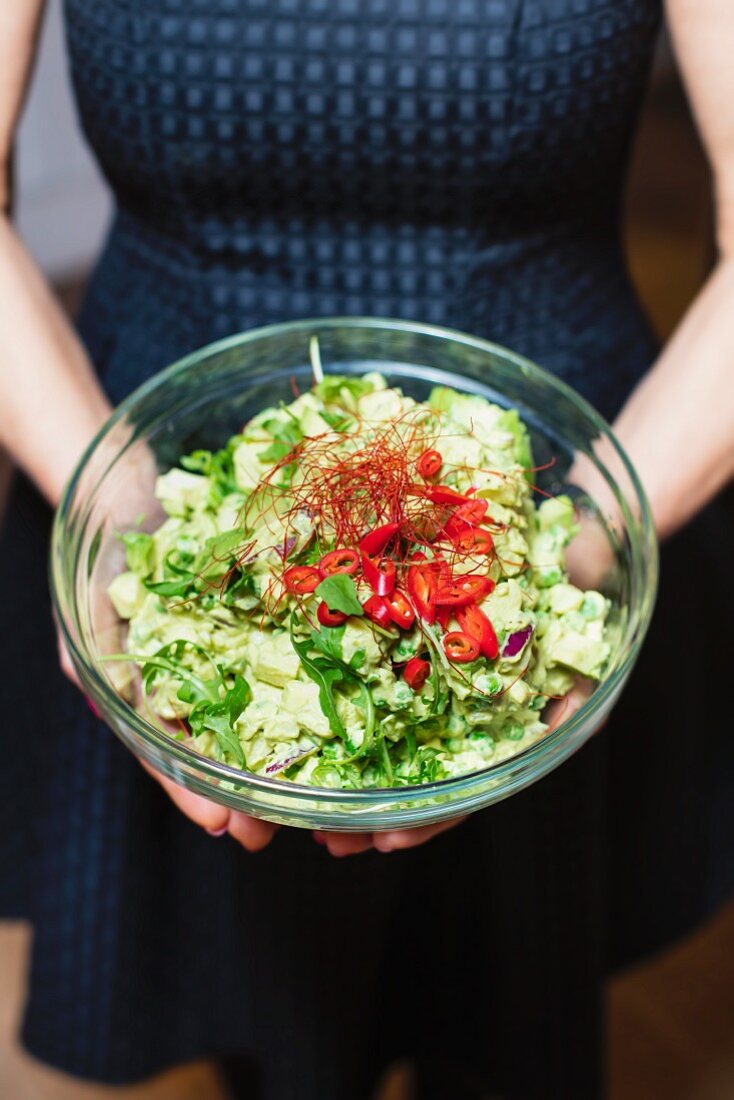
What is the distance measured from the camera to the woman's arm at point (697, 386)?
959 millimetres

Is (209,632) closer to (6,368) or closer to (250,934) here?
(6,368)

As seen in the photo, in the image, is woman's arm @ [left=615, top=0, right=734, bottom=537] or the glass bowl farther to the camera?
woman's arm @ [left=615, top=0, right=734, bottom=537]

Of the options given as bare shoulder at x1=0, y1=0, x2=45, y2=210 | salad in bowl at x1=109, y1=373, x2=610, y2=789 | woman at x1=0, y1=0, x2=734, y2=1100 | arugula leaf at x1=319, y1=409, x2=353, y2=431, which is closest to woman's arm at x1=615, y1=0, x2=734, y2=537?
woman at x1=0, y1=0, x2=734, y2=1100

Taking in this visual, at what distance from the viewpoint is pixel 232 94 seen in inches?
40.0

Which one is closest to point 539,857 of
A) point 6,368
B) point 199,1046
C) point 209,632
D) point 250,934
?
point 250,934

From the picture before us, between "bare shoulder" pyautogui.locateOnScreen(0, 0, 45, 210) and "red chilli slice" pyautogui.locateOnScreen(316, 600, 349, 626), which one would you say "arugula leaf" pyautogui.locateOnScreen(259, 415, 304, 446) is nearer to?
"red chilli slice" pyautogui.locateOnScreen(316, 600, 349, 626)

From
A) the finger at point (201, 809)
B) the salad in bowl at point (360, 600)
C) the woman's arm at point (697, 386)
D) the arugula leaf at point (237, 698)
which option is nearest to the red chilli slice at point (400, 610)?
the salad in bowl at point (360, 600)

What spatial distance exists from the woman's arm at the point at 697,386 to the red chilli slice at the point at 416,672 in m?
0.35

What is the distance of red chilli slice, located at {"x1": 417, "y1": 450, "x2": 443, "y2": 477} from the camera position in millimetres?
767

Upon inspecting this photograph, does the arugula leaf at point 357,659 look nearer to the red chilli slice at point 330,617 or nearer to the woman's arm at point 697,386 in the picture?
the red chilli slice at point 330,617

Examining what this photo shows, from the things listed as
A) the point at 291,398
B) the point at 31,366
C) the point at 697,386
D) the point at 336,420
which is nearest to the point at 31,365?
the point at 31,366

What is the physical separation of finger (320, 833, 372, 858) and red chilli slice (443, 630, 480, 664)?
0.53ft

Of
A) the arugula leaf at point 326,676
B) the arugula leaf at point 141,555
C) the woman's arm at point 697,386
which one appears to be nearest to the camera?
the arugula leaf at point 326,676

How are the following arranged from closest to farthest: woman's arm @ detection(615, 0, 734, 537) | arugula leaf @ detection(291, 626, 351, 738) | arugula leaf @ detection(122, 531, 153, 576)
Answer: arugula leaf @ detection(291, 626, 351, 738)
arugula leaf @ detection(122, 531, 153, 576)
woman's arm @ detection(615, 0, 734, 537)
